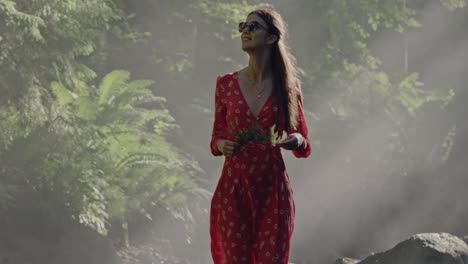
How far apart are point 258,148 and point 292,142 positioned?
0.21 m

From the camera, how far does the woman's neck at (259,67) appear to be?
5422 mm

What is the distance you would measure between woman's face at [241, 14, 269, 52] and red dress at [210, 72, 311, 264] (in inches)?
10.7

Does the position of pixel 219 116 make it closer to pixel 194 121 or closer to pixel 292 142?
pixel 292 142

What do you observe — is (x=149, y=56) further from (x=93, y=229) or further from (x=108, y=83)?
(x=93, y=229)

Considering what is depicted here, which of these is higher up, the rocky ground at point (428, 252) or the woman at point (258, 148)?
the rocky ground at point (428, 252)

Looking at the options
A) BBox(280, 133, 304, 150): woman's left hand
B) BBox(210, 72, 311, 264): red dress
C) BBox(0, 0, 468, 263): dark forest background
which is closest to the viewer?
BBox(280, 133, 304, 150): woman's left hand

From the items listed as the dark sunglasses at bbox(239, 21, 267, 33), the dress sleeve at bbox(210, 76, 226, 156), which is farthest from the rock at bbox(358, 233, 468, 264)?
the dark sunglasses at bbox(239, 21, 267, 33)

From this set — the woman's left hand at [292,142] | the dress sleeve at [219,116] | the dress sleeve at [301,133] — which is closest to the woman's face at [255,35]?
the dress sleeve at [219,116]

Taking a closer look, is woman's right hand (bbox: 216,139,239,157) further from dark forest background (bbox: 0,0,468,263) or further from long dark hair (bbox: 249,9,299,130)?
dark forest background (bbox: 0,0,468,263)

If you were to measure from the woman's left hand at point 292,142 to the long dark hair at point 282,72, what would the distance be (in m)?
0.14

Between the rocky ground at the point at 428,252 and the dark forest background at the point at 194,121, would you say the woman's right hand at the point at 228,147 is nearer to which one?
the rocky ground at the point at 428,252

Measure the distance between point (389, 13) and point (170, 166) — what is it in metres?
10.8

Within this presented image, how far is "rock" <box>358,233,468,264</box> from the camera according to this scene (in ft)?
34.1

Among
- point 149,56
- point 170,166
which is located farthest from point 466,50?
point 170,166
